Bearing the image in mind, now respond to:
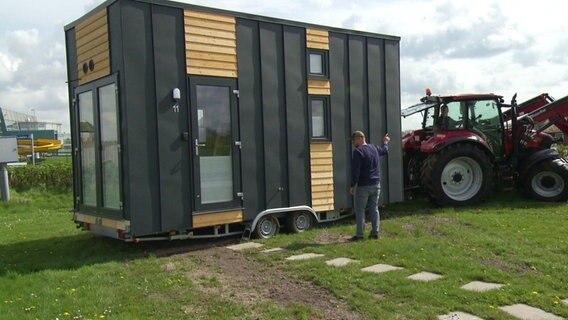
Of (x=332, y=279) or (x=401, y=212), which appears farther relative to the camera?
(x=401, y=212)

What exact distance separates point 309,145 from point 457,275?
4.18 metres

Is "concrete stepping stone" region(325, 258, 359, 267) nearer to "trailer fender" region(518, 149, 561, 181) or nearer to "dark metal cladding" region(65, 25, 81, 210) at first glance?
"dark metal cladding" region(65, 25, 81, 210)

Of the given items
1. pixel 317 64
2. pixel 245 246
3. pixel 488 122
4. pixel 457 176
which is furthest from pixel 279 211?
pixel 488 122

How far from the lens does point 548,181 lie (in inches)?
486

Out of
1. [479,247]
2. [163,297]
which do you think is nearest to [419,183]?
[479,247]

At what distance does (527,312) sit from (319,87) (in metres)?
5.85

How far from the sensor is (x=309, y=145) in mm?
9844

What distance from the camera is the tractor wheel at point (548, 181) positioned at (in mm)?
12156

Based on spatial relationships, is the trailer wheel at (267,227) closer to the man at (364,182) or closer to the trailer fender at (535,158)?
the man at (364,182)

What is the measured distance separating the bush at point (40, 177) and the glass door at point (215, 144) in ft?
33.3

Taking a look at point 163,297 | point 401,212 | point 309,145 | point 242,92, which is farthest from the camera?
point 401,212

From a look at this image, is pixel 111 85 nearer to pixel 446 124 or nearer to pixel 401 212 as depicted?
pixel 401 212

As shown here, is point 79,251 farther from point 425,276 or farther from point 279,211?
point 425,276

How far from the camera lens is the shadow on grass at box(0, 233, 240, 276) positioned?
7807 millimetres
